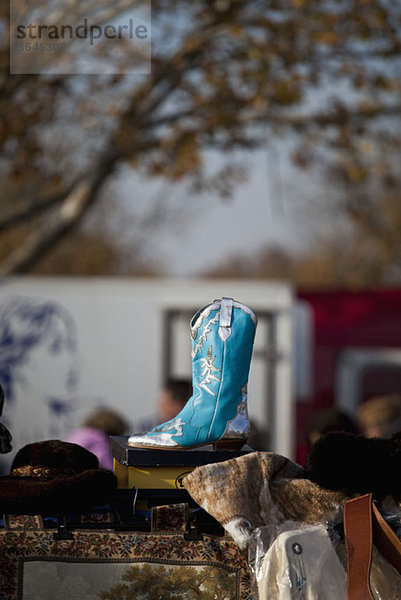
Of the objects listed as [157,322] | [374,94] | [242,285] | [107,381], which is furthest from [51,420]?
[374,94]

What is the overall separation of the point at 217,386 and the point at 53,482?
1.30ft

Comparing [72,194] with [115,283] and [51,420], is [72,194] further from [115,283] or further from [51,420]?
[51,420]

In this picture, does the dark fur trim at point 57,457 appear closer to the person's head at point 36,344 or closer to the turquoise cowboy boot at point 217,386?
the turquoise cowboy boot at point 217,386

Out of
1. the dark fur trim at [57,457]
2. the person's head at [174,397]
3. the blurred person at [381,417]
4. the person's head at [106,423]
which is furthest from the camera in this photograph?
the person's head at [174,397]

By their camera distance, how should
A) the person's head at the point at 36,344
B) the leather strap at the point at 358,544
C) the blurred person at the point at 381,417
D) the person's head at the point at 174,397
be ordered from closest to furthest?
the leather strap at the point at 358,544 → the blurred person at the point at 381,417 → the person's head at the point at 174,397 → the person's head at the point at 36,344

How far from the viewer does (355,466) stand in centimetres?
153

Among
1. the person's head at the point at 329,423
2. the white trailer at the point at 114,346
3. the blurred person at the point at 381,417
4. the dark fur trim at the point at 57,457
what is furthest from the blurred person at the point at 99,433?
the white trailer at the point at 114,346

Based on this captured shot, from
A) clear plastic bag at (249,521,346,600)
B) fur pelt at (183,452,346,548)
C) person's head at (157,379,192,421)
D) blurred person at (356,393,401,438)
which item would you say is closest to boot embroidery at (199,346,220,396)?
fur pelt at (183,452,346,548)

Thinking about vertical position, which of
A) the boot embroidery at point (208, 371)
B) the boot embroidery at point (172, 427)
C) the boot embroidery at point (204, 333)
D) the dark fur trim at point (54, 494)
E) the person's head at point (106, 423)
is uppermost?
the boot embroidery at point (204, 333)

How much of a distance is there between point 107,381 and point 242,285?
1.56 meters

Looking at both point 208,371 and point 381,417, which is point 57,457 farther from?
point 381,417

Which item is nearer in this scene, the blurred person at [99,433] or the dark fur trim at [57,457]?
the dark fur trim at [57,457]

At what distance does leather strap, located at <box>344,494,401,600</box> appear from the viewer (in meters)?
1.42

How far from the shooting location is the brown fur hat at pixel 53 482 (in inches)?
60.2
